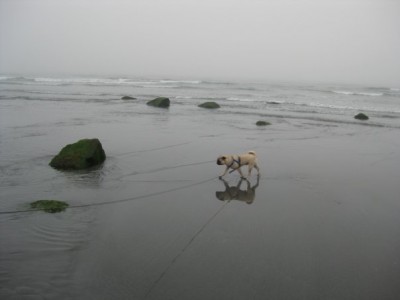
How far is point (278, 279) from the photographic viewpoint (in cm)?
551

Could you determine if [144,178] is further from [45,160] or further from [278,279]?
[278,279]

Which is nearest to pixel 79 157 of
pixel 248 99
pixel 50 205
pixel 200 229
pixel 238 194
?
pixel 50 205

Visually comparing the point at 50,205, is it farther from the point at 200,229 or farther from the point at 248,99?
the point at 248,99

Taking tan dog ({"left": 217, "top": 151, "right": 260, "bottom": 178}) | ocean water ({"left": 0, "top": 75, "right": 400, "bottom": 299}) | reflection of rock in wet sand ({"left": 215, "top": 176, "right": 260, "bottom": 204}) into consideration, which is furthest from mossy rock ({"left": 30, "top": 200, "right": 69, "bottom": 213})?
tan dog ({"left": 217, "top": 151, "right": 260, "bottom": 178})

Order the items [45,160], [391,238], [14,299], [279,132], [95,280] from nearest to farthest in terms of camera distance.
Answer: [14,299]
[95,280]
[391,238]
[45,160]
[279,132]

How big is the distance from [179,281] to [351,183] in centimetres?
750

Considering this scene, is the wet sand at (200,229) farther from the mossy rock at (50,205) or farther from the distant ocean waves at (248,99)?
the distant ocean waves at (248,99)

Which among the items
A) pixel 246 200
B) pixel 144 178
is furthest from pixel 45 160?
pixel 246 200

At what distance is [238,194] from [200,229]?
2.55 meters

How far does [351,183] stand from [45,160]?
10389mm

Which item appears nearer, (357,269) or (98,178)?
(357,269)

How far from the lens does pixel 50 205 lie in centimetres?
766

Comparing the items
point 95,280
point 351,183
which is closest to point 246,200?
point 351,183

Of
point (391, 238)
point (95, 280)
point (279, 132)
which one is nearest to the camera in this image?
point (95, 280)
